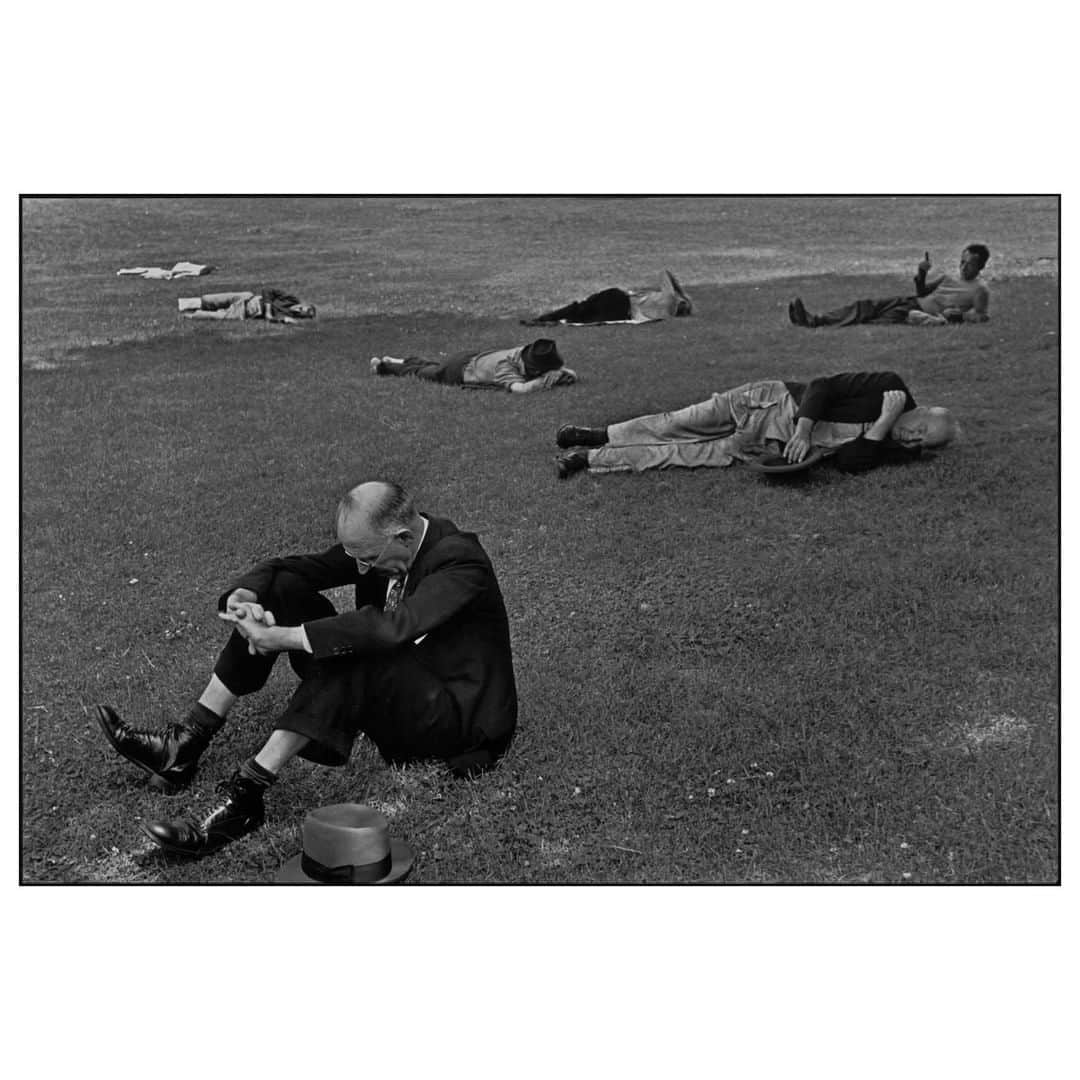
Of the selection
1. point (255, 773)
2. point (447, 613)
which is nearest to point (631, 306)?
point (447, 613)

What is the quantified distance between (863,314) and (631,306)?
1167 mm

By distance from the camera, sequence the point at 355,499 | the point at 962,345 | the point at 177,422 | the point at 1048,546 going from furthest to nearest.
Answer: the point at 962,345
the point at 177,422
the point at 1048,546
the point at 355,499

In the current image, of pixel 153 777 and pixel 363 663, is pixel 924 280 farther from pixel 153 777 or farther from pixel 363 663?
pixel 153 777

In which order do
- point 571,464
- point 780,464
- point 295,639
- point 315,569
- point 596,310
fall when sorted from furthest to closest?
point 596,310 < point 780,464 < point 571,464 < point 315,569 < point 295,639

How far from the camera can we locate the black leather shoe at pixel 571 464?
6543 millimetres

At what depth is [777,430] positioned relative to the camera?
6.82 metres

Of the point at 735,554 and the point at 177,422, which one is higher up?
the point at 177,422

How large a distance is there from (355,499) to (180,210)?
206 cm

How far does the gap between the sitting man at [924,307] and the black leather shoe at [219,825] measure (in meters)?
3.78

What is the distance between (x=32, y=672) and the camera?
552cm

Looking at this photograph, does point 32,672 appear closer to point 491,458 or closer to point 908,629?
point 491,458

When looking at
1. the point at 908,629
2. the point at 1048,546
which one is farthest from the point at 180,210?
the point at 1048,546

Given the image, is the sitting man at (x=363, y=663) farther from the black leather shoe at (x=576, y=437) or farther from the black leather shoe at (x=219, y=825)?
the black leather shoe at (x=576, y=437)

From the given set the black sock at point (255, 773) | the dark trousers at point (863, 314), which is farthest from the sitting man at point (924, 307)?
the black sock at point (255, 773)
